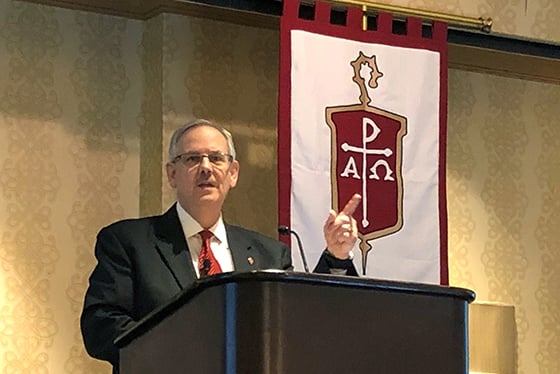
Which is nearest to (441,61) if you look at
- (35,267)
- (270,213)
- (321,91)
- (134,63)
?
(321,91)

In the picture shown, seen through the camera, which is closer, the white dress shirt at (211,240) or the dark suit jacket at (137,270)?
the dark suit jacket at (137,270)

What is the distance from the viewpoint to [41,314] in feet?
12.5

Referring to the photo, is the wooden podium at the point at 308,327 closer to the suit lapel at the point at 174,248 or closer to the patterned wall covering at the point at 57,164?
the suit lapel at the point at 174,248

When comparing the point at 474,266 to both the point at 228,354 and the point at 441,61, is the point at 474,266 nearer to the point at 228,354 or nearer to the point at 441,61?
the point at 441,61

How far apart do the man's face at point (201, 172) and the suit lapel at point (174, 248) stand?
63mm

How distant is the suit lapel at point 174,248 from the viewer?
2672 mm

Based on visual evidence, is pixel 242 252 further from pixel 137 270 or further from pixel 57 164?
pixel 57 164

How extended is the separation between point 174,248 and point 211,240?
0.12 meters

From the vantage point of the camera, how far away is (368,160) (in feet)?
13.5

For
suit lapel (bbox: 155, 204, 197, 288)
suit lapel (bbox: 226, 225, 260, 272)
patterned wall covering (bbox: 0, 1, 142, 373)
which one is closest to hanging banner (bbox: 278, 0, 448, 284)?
patterned wall covering (bbox: 0, 1, 142, 373)

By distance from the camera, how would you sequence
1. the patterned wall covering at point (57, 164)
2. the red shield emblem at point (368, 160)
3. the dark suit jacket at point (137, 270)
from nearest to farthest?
the dark suit jacket at point (137, 270), the patterned wall covering at point (57, 164), the red shield emblem at point (368, 160)

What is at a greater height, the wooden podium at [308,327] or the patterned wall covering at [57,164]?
the patterned wall covering at [57,164]

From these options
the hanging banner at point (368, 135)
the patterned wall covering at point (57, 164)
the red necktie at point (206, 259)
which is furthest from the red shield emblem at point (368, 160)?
the red necktie at point (206, 259)

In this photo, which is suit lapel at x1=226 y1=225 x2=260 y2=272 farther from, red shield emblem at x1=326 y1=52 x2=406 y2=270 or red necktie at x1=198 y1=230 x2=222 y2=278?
red shield emblem at x1=326 y1=52 x2=406 y2=270
